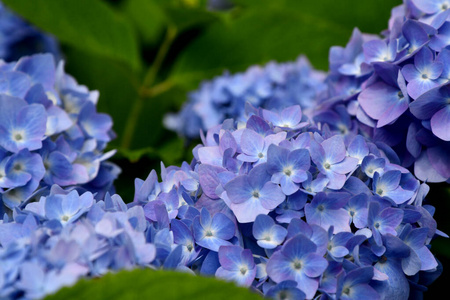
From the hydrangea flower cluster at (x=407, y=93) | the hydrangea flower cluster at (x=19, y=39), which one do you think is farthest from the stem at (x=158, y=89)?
the hydrangea flower cluster at (x=407, y=93)

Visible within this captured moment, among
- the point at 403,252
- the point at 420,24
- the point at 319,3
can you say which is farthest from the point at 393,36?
the point at 319,3

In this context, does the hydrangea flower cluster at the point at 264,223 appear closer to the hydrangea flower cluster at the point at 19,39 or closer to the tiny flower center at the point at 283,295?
the tiny flower center at the point at 283,295

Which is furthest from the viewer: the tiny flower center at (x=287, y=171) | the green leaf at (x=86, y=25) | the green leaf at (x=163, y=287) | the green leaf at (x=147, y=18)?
the green leaf at (x=147, y=18)

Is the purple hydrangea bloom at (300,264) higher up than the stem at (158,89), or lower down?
higher up

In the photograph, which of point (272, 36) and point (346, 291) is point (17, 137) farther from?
point (272, 36)

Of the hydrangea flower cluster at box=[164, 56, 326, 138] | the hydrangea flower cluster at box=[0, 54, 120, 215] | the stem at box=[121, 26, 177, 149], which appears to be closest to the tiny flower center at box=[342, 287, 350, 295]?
the hydrangea flower cluster at box=[0, 54, 120, 215]

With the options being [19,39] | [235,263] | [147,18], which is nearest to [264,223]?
[235,263]

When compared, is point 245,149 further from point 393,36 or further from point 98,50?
point 98,50
